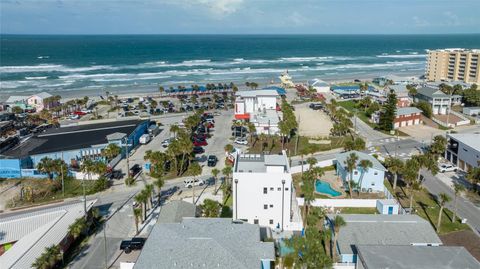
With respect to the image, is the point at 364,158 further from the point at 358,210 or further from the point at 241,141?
the point at 241,141

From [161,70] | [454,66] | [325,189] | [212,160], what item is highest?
[454,66]

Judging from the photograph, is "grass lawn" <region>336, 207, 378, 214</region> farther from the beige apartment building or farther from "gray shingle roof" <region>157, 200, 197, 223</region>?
the beige apartment building

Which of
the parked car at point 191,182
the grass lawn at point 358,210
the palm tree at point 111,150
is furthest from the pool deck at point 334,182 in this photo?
the palm tree at point 111,150

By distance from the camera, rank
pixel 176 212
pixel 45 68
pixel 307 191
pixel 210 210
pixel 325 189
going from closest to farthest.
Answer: pixel 210 210
pixel 176 212
pixel 307 191
pixel 325 189
pixel 45 68

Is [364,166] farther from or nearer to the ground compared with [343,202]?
farther from the ground

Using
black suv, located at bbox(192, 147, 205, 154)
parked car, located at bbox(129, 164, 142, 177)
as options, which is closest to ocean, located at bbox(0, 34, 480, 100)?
black suv, located at bbox(192, 147, 205, 154)

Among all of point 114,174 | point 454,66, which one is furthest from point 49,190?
point 454,66
